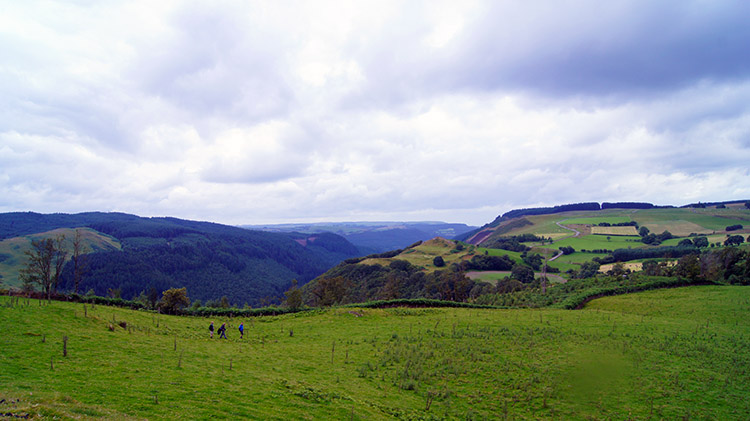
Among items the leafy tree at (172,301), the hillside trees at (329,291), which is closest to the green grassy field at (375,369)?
the leafy tree at (172,301)

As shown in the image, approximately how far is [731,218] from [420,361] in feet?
766

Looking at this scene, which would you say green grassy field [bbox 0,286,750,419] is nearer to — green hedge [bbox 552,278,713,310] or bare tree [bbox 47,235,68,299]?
bare tree [bbox 47,235,68,299]

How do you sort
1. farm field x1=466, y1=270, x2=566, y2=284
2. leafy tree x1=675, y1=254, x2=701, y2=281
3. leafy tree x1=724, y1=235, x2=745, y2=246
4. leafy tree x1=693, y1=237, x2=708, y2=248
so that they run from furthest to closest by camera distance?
leafy tree x1=693, y1=237, x2=708, y2=248
leafy tree x1=724, y1=235, x2=745, y2=246
farm field x1=466, y1=270, x2=566, y2=284
leafy tree x1=675, y1=254, x2=701, y2=281

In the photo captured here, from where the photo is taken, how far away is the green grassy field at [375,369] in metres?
15.2

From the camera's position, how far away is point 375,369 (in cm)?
2461

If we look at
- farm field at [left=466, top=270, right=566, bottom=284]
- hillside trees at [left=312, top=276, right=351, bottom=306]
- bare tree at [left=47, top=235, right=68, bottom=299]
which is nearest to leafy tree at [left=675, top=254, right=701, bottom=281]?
farm field at [left=466, top=270, right=566, bottom=284]

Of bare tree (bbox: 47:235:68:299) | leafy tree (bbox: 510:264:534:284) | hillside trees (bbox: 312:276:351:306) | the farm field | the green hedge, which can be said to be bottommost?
the farm field

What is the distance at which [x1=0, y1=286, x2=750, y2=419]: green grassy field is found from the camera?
15203 millimetres

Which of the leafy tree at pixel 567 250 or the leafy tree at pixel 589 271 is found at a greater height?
the leafy tree at pixel 567 250

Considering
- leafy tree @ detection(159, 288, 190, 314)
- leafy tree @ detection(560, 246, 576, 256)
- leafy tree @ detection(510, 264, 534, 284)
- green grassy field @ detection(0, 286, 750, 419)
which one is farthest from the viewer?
leafy tree @ detection(560, 246, 576, 256)

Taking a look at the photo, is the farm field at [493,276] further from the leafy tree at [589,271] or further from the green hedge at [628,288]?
the green hedge at [628,288]

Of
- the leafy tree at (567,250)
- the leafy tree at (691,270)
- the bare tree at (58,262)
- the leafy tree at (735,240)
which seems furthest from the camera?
the leafy tree at (567,250)

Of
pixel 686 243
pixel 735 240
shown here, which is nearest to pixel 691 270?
pixel 735 240

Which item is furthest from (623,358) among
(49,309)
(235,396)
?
(49,309)
